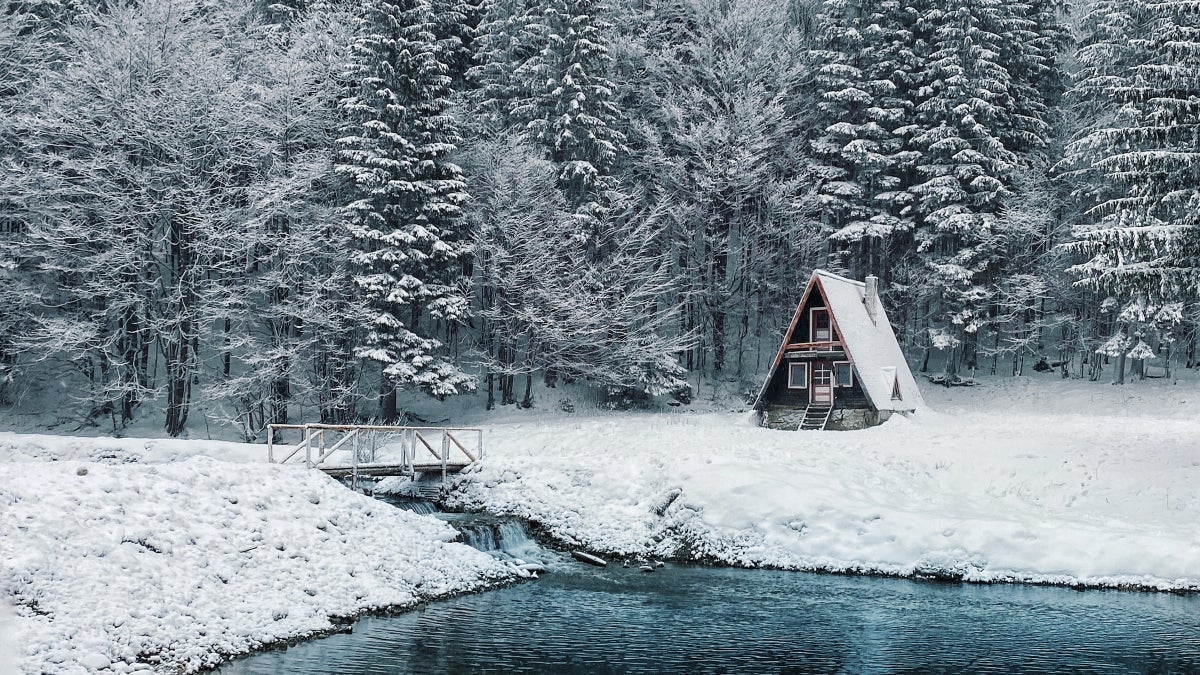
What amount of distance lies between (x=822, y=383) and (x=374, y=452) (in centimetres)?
1642

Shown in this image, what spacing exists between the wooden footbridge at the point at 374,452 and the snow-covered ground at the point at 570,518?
0.84 meters

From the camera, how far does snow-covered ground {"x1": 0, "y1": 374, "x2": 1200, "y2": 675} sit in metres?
11.5

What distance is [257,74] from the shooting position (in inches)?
1335

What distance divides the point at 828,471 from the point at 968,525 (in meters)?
4.10

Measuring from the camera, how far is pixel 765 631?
537 inches

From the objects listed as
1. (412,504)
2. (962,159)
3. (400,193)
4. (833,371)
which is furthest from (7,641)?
(962,159)

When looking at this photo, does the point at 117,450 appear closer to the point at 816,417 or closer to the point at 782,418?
the point at 782,418

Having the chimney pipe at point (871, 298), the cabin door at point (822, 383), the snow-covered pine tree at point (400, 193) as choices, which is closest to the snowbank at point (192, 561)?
the snow-covered pine tree at point (400, 193)

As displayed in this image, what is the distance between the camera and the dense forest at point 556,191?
28.9 meters

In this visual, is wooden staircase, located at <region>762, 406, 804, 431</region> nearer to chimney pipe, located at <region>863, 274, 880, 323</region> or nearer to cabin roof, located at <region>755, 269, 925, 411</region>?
cabin roof, located at <region>755, 269, 925, 411</region>

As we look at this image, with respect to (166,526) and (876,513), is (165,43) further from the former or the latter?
(876,513)

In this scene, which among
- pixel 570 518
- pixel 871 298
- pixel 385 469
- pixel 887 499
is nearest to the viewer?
pixel 887 499

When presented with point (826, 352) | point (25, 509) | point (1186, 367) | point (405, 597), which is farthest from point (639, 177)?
point (25, 509)

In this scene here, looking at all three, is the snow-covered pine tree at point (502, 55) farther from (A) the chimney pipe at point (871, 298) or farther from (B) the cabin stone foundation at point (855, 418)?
(B) the cabin stone foundation at point (855, 418)
